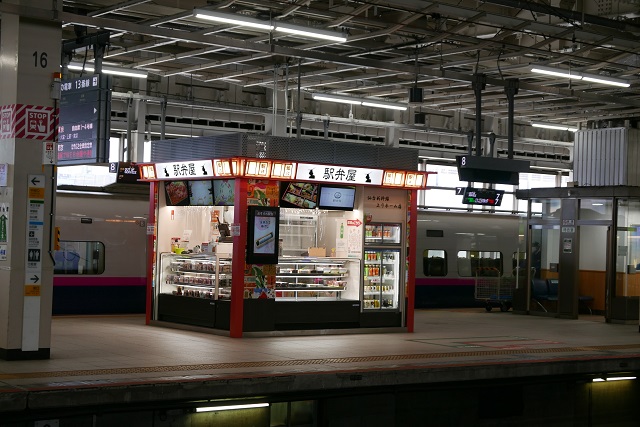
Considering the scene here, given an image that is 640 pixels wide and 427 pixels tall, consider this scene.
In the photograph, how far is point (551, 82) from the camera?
81.7 ft

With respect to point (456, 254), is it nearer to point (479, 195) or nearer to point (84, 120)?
point (479, 195)

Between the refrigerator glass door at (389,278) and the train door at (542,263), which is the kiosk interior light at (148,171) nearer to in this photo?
the refrigerator glass door at (389,278)

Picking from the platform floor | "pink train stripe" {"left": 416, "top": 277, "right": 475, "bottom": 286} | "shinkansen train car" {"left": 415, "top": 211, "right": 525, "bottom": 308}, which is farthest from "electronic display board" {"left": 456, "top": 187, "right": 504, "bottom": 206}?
the platform floor

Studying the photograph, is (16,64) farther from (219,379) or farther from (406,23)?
(406,23)

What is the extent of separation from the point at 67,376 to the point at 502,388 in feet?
21.6

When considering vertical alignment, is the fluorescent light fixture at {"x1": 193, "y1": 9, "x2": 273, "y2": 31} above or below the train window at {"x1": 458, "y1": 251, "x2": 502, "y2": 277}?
above

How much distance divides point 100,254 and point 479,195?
1305 centimetres

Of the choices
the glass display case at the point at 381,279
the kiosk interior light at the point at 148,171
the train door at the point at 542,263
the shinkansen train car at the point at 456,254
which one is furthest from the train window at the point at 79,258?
the train door at the point at 542,263

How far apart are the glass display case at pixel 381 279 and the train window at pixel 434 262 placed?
8469 mm

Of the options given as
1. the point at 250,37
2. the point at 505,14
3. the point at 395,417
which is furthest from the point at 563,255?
the point at 395,417

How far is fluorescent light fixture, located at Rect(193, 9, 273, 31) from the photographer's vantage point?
16156mm

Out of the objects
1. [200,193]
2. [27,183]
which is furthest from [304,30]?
[27,183]

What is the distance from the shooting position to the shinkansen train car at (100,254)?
19.9 meters

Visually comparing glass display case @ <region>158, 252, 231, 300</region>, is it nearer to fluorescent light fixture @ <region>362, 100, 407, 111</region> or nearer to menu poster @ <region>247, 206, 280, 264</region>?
menu poster @ <region>247, 206, 280, 264</region>
